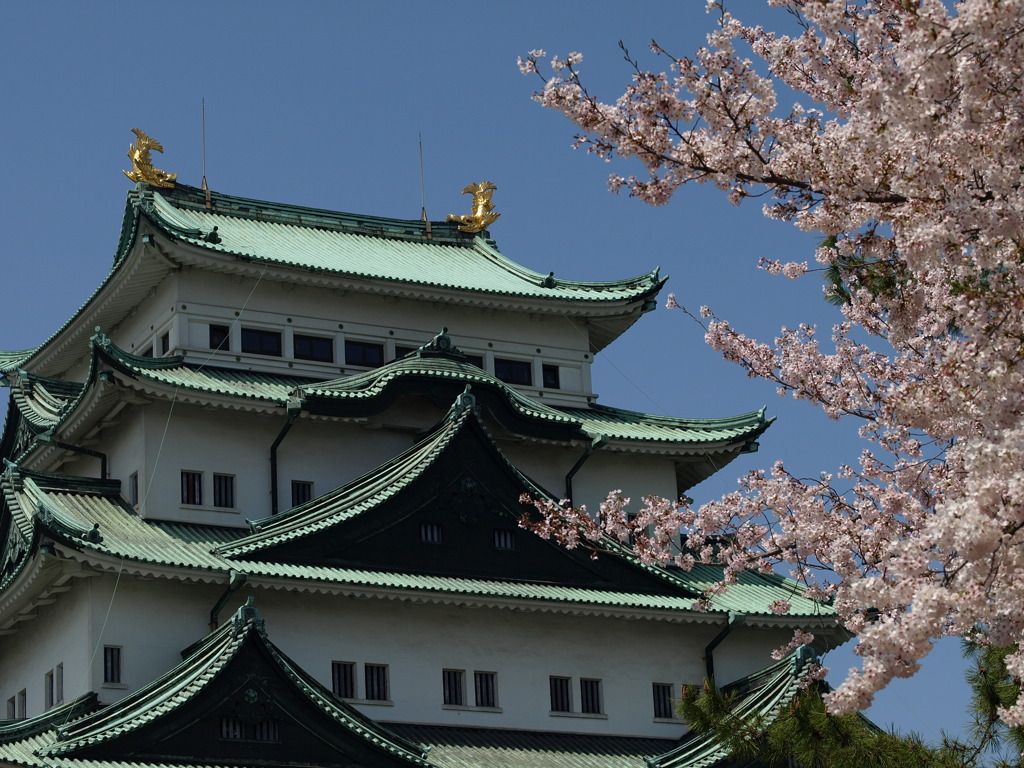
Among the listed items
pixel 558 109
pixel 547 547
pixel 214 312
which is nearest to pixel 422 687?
pixel 547 547

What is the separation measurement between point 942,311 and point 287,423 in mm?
21970

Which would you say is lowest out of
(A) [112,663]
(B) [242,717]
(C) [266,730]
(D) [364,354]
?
(C) [266,730]

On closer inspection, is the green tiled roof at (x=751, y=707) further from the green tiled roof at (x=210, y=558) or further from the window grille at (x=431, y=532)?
the window grille at (x=431, y=532)

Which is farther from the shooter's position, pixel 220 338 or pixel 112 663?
pixel 220 338

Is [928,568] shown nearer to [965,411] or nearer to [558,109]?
[965,411]

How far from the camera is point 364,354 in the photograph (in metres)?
39.1

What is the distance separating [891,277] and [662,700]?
2200 cm

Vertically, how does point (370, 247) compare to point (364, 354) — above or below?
above

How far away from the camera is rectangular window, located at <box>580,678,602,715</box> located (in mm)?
35750

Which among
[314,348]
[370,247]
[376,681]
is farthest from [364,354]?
[376,681]

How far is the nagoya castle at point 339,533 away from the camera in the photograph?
30938 mm

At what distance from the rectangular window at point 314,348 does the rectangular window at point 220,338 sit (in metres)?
1.63

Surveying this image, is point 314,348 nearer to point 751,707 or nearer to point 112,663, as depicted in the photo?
point 112,663

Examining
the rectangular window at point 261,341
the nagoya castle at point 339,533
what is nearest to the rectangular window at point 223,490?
the nagoya castle at point 339,533
